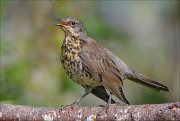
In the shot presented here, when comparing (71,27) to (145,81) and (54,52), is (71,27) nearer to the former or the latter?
(54,52)

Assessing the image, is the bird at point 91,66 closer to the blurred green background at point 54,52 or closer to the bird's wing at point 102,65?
the bird's wing at point 102,65

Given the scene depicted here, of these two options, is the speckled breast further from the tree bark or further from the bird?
the tree bark

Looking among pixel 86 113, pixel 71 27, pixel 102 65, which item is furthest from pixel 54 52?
pixel 86 113

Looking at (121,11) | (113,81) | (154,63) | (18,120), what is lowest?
(18,120)

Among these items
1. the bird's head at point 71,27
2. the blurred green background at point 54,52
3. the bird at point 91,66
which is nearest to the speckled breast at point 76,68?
the bird at point 91,66

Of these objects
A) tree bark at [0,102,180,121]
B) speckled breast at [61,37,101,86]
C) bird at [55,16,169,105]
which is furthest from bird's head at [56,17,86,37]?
tree bark at [0,102,180,121]

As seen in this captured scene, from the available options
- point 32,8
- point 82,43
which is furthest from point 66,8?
point 82,43

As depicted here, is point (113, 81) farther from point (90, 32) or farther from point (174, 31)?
point (174, 31)
